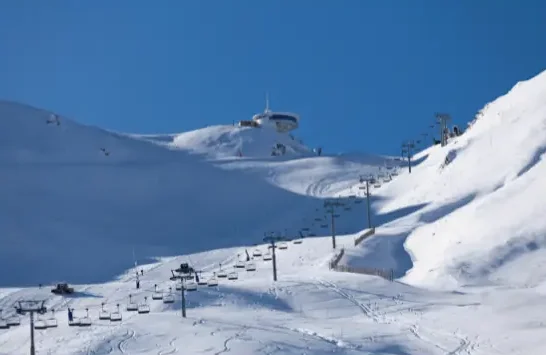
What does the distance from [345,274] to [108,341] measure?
1562 centimetres

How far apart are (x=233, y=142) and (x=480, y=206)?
5273 cm

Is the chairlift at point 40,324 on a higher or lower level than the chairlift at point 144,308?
lower

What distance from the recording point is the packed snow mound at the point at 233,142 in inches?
4117

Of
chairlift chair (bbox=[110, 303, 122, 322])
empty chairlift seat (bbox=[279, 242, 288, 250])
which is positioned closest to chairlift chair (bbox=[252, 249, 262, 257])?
empty chairlift seat (bbox=[279, 242, 288, 250])

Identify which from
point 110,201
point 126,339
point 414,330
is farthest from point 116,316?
point 110,201

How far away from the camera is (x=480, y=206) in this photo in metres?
58.3

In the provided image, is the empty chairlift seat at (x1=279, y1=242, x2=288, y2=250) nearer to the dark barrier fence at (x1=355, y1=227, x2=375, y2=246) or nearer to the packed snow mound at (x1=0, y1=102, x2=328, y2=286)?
the dark barrier fence at (x1=355, y1=227, x2=375, y2=246)

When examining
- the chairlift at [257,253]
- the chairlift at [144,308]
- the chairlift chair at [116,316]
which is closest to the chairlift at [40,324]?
the chairlift chair at [116,316]

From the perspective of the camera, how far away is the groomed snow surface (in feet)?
125

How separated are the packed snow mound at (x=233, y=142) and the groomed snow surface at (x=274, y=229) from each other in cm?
46

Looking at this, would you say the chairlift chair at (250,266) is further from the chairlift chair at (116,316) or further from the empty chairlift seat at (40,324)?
the empty chairlift seat at (40,324)

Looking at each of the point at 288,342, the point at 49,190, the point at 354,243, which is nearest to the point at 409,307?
the point at 288,342

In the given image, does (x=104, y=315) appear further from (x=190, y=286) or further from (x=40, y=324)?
(x=190, y=286)

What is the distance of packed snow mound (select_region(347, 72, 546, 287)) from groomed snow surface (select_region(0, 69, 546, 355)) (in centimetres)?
14
